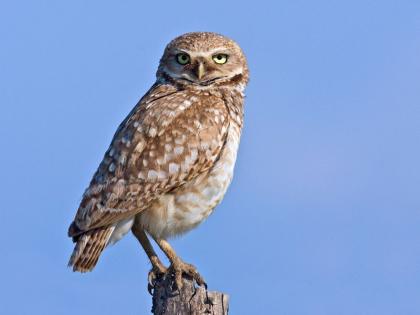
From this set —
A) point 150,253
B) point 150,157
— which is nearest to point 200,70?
point 150,157

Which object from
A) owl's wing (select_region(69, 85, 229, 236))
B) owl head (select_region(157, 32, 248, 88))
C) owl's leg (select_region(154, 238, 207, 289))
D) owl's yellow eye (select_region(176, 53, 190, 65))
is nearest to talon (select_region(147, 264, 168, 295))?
owl's leg (select_region(154, 238, 207, 289))

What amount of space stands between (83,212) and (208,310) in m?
1.38

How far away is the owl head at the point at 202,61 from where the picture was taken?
8.34m

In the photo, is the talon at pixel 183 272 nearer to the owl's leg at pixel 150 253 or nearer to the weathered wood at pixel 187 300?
the weathered wood at pixel 187 300

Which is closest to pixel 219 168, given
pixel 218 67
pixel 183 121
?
pixel 183 121

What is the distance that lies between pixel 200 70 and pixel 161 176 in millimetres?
1161

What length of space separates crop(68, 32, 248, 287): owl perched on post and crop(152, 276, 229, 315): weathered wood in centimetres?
16

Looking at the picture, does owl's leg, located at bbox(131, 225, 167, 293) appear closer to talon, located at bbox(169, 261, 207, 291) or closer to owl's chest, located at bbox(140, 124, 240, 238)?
owl's chest, located at bbox(140, 124, 240, 238)

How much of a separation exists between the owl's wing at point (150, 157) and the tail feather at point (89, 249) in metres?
0.08

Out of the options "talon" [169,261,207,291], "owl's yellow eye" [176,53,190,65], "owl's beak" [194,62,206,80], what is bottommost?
"talon" [169,261,207,291]

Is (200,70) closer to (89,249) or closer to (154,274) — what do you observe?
(154,274)

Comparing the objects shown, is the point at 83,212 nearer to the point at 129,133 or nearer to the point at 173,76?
the point at 129,133

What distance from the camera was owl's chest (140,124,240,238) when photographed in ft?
25.0

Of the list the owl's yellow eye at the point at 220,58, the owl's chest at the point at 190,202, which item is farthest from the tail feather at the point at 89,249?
the owl's yellow eye at the point at 220,58
